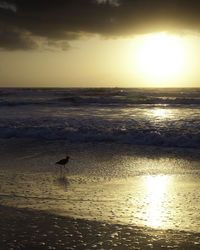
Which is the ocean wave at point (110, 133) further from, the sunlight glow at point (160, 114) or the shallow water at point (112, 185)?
the sunlight glow at point (160, 114)

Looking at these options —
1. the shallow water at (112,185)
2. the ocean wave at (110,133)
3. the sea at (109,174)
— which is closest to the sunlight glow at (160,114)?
the ocean wave at (110,133)

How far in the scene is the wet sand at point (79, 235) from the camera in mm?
3642

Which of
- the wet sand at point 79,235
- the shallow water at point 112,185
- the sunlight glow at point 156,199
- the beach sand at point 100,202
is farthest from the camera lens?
the shallow water at point 112,185

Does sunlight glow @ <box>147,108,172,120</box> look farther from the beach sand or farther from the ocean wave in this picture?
the beach sand

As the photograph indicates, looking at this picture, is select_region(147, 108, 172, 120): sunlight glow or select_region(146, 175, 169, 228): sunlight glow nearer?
select_region(146, 175, 169, 228): sunlight glow

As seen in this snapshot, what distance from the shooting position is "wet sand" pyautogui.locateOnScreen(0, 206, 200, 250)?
3642 mm

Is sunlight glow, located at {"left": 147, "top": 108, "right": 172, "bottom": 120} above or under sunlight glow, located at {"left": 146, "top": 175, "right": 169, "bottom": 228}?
above

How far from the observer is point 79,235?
392cm

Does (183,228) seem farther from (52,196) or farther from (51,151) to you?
(51,151)

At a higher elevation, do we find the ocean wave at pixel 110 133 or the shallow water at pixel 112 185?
the ocean wave at pixel 110 133

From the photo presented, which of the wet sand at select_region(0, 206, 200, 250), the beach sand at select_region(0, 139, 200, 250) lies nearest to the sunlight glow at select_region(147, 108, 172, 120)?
the beach sand at select_region(0, 139, 200, 250)

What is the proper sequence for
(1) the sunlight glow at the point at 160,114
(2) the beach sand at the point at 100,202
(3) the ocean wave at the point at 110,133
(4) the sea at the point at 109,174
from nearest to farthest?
(2) the beach sand at the point at 100,202 < (4) the sea at the point at 109,174 < (3) the ocean wave at the point at 110,133 < (1) the sunlight glow at the point at 160,114

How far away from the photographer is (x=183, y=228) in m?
4.12

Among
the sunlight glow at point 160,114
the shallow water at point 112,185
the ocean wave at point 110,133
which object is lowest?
the shallow water at point 112,185
